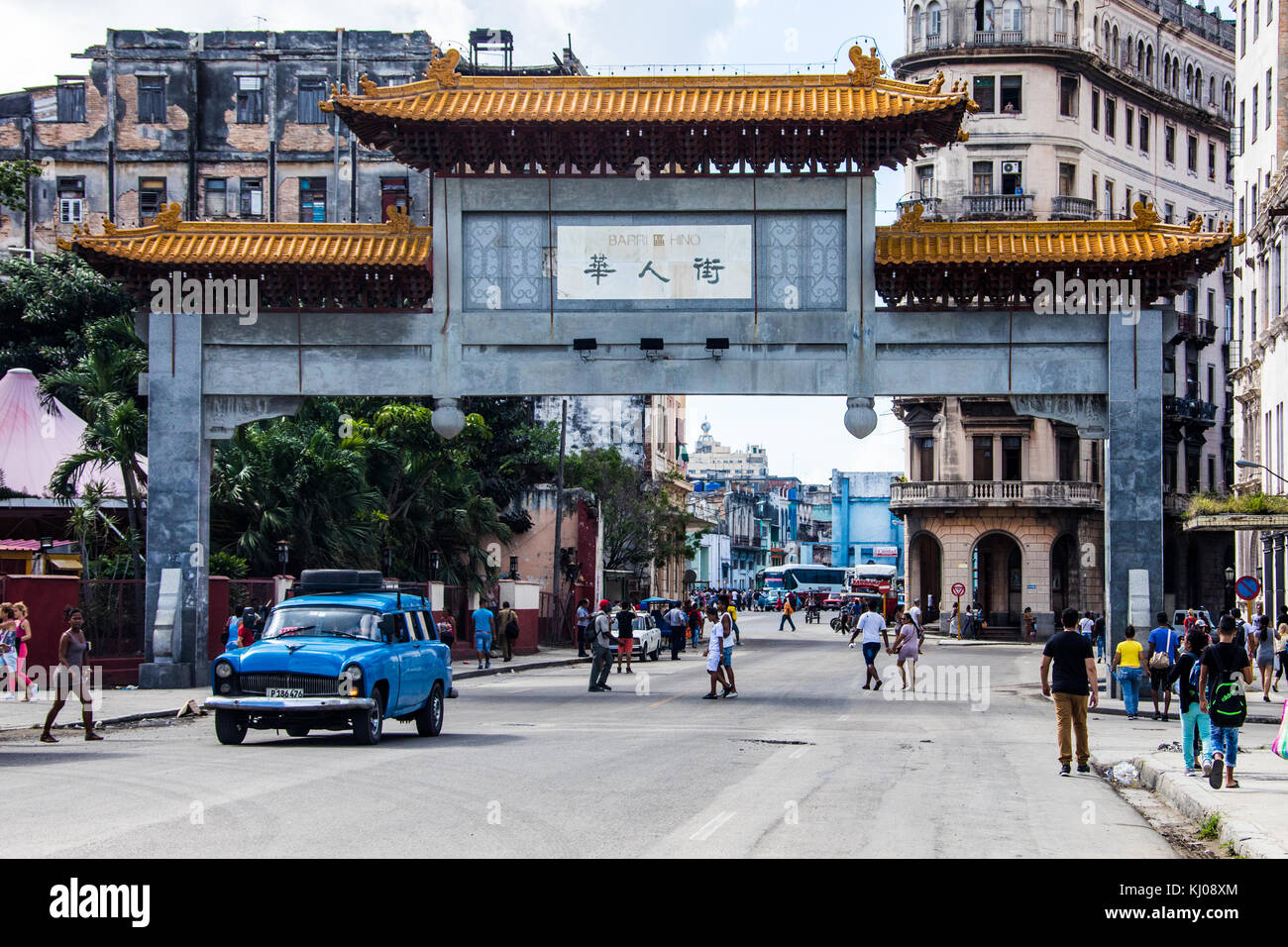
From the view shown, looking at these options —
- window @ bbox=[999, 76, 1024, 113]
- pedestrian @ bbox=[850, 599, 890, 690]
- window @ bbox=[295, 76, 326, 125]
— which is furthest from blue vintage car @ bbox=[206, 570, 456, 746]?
window @ bbox=[999, 76, 1024, 113]

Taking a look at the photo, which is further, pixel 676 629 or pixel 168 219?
pixel 676 629

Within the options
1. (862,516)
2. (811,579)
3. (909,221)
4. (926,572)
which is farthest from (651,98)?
(862,516)

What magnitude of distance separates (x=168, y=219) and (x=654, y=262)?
969cm

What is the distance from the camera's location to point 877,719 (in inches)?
1025

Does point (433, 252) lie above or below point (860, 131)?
below

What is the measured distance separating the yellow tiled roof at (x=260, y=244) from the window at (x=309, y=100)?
116 feet

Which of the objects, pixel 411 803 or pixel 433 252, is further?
pixel 433 252

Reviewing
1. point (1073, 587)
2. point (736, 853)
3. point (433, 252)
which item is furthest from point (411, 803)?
point (1073, 587)

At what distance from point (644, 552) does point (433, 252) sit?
43767 mm

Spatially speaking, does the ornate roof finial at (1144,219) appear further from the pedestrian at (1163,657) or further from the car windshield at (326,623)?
the car windshield at (326,623)

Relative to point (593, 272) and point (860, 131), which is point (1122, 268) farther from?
point (593, 272)

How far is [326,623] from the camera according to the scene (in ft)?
65.7

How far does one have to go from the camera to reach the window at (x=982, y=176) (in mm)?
74875

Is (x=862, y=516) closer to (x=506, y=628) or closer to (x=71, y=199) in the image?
(x=71, y=199)
